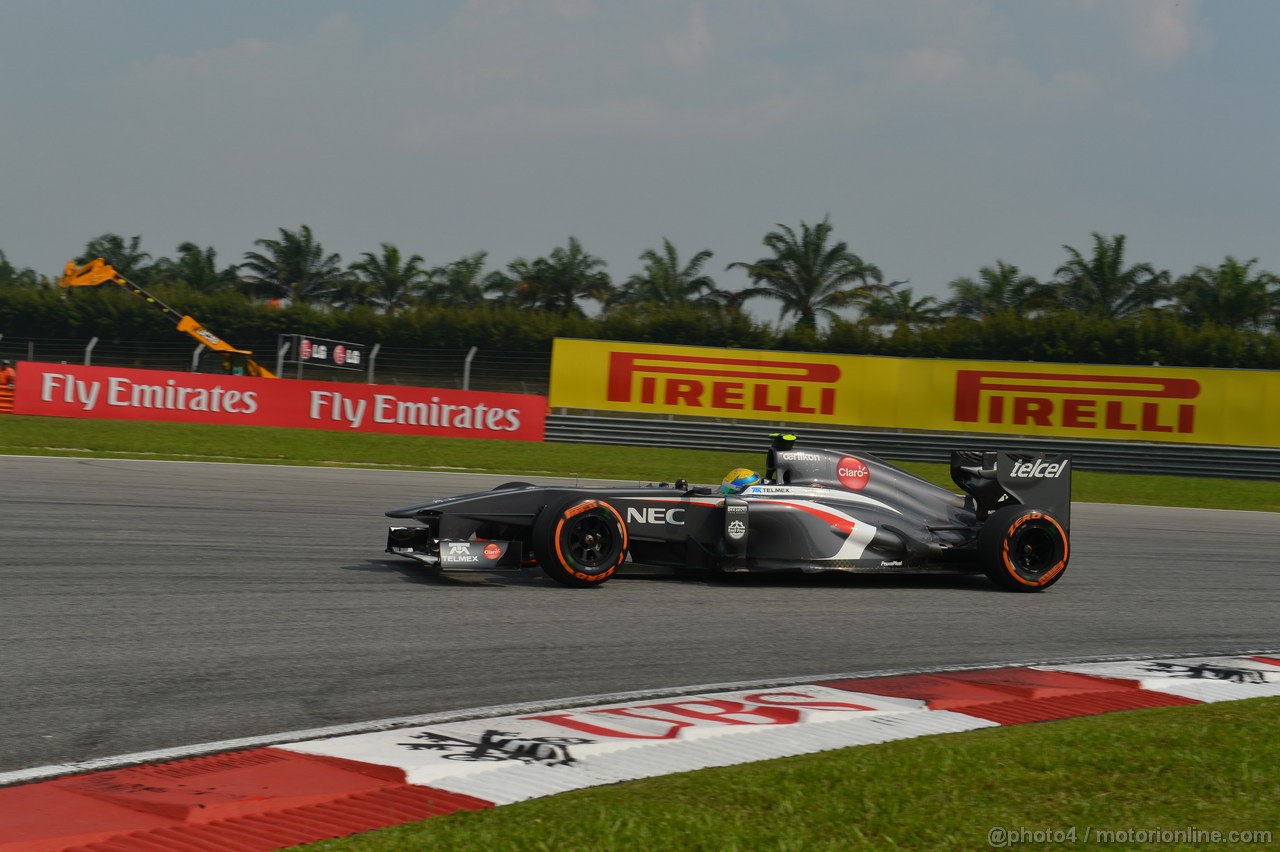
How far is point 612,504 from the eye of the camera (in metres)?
8.54

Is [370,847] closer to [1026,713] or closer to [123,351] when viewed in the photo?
[1026,713]

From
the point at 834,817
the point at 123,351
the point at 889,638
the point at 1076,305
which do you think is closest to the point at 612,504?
the point at 889,638

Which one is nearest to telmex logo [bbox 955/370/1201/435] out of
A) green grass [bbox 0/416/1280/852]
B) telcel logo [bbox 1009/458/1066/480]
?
telcel logo [bbox 1009/458/1066/480]

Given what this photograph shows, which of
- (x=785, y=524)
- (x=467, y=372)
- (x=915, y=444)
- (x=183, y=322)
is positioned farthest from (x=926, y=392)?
(x=183, y=322)

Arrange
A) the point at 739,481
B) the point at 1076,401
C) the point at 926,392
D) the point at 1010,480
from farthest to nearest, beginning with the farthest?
the point at 926,392 < the point at 1076,401 < the point at 1010,480 < the point at 739,481

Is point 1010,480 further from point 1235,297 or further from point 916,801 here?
point 1235,297

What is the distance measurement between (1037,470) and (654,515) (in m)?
3.23

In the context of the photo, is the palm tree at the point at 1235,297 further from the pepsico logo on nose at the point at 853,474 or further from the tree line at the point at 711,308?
the pepsico logo on nose at the point at 853,474

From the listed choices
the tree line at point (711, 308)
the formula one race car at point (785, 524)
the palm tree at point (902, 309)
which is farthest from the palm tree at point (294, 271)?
the formula one race car at point (785, 524)

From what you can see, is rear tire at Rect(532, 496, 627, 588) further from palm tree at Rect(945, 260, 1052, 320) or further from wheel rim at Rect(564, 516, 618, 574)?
palm tree at Rect(945, 260, 1052, 320)

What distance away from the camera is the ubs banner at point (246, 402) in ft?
84.1

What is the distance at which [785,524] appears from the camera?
8758mm

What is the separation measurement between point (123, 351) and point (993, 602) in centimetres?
3117

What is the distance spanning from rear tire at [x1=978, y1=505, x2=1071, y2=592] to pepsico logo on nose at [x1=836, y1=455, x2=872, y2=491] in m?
0.94
